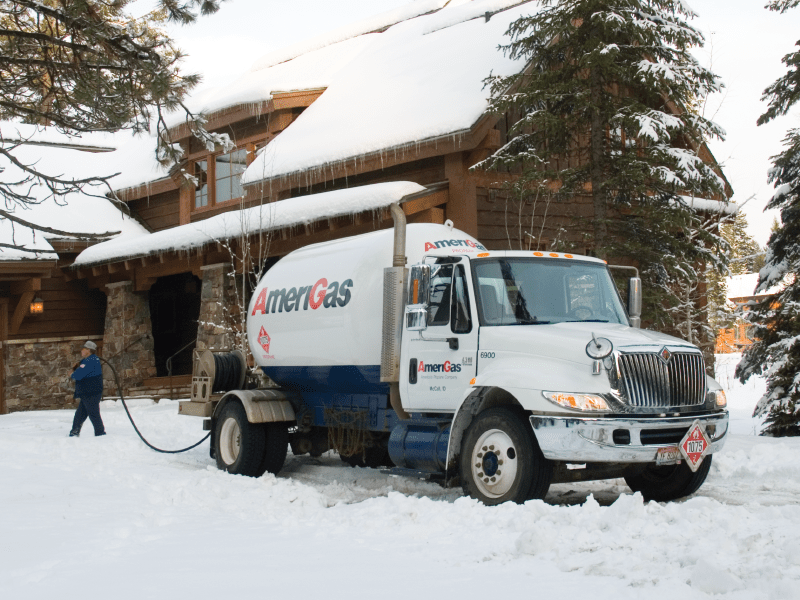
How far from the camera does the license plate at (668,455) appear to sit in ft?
23.7

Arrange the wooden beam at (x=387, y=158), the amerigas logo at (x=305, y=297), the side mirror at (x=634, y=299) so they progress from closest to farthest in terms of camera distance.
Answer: the side mirror at (x=634, y=299)
the amerigas logo at (x=305, y=297)
the wooden beam at (x=387, y=158)

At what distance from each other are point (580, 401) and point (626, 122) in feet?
23.1

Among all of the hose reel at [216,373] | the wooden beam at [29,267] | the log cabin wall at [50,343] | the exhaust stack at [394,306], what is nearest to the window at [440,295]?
the exhaust stack at [394,306]

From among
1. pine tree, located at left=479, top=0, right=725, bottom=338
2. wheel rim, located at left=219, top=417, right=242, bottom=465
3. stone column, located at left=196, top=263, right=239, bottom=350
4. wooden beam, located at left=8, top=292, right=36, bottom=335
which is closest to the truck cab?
wheel rim, located at left=219, top=417, right=242, bottom=465

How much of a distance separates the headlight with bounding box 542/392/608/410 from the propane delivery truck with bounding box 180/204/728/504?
1cm

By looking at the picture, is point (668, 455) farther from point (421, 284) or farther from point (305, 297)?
point (305, 297)

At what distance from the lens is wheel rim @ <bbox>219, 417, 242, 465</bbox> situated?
423 inches

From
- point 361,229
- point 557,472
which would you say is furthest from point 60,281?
point 557,472

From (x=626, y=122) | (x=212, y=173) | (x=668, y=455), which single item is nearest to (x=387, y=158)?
(x=626, y=122)

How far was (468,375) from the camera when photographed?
808 cm

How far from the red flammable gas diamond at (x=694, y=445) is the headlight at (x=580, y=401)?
2.79ft

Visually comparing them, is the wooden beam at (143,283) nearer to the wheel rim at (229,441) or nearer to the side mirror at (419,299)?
the wheel rim at (229,441)

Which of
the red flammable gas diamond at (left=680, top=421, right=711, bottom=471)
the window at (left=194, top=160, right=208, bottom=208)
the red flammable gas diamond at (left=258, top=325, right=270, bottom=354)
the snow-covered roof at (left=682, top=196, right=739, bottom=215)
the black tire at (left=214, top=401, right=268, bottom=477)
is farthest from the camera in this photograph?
the window at (left=194, top=160, right=208, bottom=208)

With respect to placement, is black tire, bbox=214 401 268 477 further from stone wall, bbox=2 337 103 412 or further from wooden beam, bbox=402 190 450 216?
stone wall, bbox=2 337 103 412
